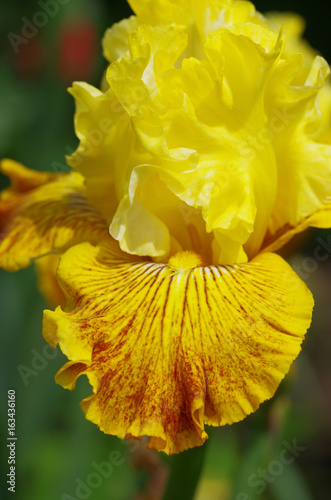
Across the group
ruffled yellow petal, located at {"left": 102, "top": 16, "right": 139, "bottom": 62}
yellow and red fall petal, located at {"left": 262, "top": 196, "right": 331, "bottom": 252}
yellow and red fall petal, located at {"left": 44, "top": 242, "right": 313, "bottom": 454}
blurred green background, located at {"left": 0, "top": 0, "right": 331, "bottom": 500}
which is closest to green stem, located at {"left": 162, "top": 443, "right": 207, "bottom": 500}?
blurred green background, located at {"left": 0, "top": 0, "right": 331, "bottom": 500}

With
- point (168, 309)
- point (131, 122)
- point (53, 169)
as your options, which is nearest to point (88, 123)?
point (131, 122)

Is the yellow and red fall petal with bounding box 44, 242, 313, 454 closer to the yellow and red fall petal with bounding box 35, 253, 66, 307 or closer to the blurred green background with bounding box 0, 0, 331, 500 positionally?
the blurred green background with bounding box 0, 0, 331, 500

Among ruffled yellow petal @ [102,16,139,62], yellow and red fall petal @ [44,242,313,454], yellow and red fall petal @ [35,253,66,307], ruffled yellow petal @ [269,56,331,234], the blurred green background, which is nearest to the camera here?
yellow and red fall petal @ [44,242,313,454]

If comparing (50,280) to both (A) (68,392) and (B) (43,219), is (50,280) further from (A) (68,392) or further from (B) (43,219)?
(A) (68,392)

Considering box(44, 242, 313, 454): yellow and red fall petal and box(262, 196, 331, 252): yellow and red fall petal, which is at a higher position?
box(262, 196, 331, 252): yellow and red fall petal

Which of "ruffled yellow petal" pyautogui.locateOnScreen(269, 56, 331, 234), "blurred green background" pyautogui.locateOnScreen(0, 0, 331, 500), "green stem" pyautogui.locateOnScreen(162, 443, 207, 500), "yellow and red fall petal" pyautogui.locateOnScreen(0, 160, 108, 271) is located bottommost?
"blurred green background" pyautogui.locateOnScreen(0, 0, 331, 500)

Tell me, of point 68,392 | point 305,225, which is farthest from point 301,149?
point 68,392
